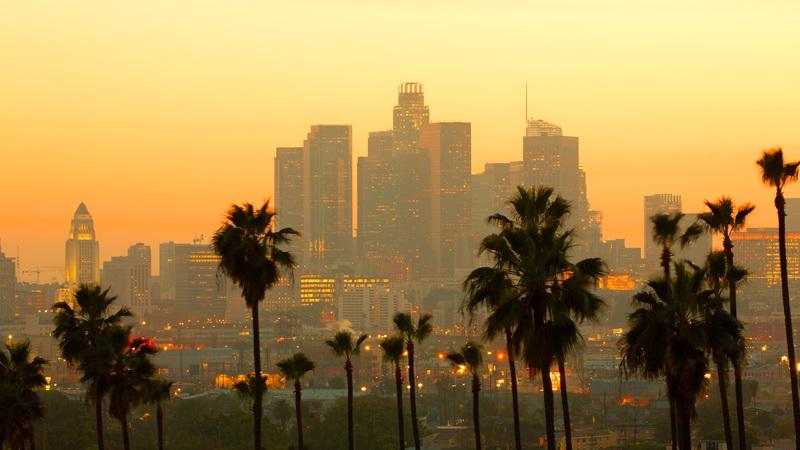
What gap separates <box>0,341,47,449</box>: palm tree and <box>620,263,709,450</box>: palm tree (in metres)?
22.3

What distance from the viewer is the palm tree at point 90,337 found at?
51656mm

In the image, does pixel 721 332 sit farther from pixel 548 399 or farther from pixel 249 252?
pixel 249 252

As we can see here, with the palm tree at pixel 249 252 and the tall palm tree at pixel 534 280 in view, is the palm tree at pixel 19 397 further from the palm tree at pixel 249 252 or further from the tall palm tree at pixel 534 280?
the tall palm tree at pixel 534 280

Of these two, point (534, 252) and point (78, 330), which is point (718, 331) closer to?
point (534, 252)

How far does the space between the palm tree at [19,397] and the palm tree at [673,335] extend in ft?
73.2

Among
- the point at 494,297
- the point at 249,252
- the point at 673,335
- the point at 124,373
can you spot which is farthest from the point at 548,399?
the point at 124,373

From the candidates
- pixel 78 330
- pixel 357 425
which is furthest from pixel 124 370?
pixel 357 425

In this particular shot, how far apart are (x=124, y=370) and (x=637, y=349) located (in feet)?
59.6

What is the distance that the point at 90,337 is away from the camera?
52312 millimetres

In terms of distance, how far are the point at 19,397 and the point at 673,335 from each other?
2375cm

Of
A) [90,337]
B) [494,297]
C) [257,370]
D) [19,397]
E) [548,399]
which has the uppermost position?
[494,297]

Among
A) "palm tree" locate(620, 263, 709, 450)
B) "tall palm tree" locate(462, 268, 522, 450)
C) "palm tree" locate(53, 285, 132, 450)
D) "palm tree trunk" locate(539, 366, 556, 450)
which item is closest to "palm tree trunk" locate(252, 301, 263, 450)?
"palm tree" locate(53, 285, 132, 450)

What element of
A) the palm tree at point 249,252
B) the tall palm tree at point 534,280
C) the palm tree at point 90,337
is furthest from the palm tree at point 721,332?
the palm tree at point 90,337

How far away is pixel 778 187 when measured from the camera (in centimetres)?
4550
